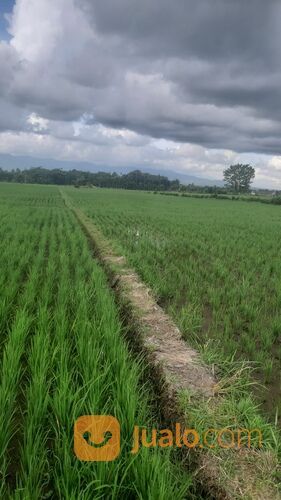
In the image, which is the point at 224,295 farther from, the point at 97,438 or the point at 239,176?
the point at 239,176

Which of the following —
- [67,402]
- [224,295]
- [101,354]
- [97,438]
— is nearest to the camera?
[97,438]

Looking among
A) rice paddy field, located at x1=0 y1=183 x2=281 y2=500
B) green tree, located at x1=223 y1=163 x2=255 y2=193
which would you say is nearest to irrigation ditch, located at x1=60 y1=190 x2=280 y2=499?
rice paddy field, located at x1=0 y1=183 x2=281 y2=500

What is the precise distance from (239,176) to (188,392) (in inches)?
4401

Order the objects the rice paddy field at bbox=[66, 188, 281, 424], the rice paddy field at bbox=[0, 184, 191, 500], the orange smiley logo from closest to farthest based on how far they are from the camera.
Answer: the rice paddy field at bbox=[0, 184, 191, 500]
the orange smiley logo
the rice paddy field at bbox=[66, 188, 281, 424]

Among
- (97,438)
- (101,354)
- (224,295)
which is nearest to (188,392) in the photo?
(101,354)

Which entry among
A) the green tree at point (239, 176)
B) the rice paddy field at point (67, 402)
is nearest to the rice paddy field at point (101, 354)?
the rice paddy field at point (67, 402)

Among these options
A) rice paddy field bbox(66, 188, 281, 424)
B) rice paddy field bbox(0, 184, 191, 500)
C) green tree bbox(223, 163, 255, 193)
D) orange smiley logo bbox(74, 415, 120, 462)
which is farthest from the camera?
green tree bbox(223, 163, 255, 193)

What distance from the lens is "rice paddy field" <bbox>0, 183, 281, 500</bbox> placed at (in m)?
2.02

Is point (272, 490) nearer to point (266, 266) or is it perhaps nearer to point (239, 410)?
point (239, 410)

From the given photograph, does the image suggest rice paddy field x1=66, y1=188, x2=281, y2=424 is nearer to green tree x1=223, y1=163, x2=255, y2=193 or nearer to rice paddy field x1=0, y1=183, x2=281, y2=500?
rice paddy field x1=0, y1=183, x2=281, y2=500

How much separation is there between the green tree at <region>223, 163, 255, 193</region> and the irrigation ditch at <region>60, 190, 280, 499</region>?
350 feet

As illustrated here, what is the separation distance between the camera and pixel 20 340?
3504mm

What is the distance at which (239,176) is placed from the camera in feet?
352

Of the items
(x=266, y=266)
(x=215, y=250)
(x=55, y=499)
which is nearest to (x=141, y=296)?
(x=55, y=499)
